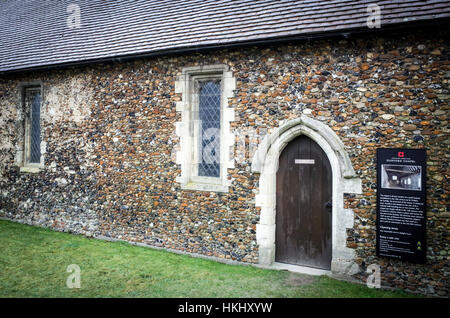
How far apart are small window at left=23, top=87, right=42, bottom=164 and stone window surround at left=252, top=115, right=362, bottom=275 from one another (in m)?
7.39

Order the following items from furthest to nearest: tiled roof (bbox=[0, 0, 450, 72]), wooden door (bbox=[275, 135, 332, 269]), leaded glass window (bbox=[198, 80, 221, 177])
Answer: leaded glass window (bbox=[198, 80, 221, 177]), wooden door (bbox=[275, 135, 332, 269]), tiled roof (bbox=[0, 0, 450, 72])

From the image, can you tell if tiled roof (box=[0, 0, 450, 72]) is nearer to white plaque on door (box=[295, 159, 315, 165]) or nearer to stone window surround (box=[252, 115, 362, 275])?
stone window surround (box=[252, 115, 362, 275])

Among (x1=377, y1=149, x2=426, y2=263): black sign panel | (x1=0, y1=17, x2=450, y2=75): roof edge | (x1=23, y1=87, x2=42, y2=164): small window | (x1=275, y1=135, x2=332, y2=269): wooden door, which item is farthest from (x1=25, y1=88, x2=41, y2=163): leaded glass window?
(x1=377, y1=149, x2=426, y2=263): black sign panel

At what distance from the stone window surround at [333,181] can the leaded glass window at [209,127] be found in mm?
1150

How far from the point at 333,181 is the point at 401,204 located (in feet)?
3.72

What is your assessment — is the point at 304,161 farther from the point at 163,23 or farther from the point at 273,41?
the point at 163,23

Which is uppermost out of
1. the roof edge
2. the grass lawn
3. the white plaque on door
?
the roof edge

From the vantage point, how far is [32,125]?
10.8 m

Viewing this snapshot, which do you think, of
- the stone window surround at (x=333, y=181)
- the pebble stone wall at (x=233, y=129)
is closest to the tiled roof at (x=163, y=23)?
the pebble stone wall at (x=233, y=129)

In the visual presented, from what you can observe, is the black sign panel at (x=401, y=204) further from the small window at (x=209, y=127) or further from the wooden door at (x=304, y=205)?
the small window at (x=209, y=127)

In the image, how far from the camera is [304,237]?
6.73m

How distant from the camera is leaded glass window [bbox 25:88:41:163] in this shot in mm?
10698

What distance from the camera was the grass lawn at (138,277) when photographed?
552 centimetres

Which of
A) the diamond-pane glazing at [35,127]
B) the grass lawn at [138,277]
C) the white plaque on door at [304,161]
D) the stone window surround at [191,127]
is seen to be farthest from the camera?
the diamond-pane glazing at [35,127]
